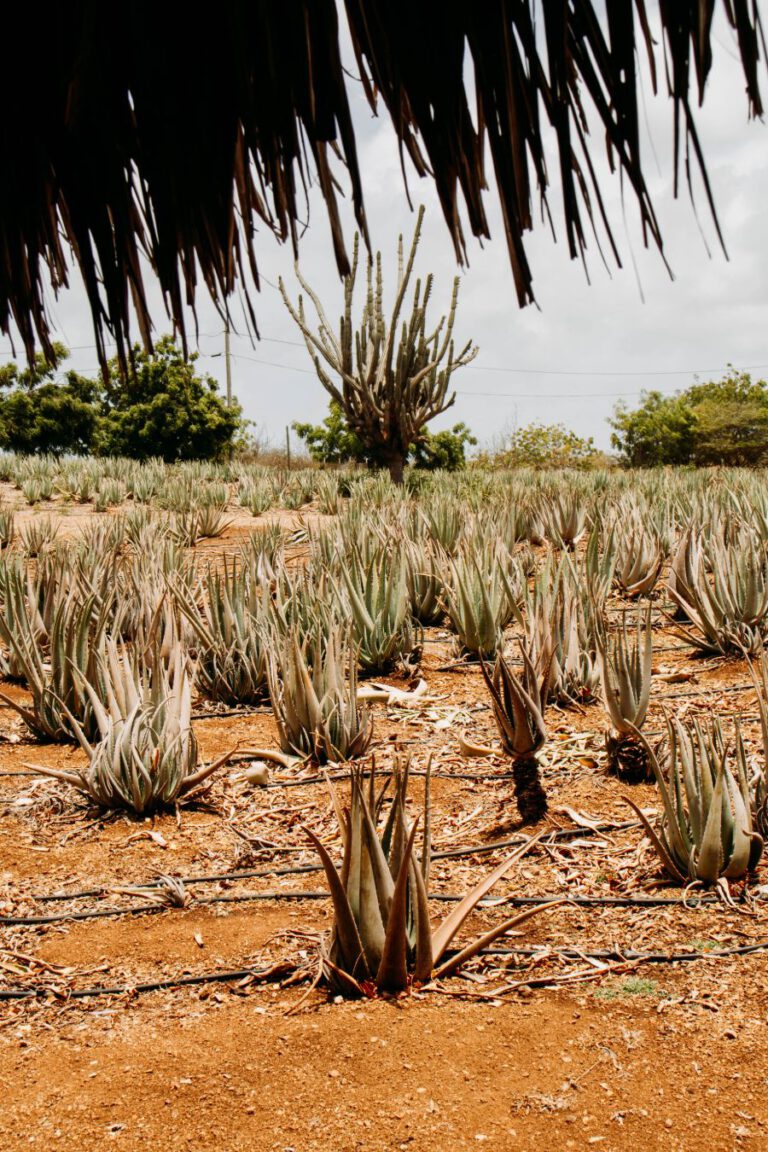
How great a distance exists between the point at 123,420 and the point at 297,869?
31.5 m

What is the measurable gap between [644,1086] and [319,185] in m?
1.76

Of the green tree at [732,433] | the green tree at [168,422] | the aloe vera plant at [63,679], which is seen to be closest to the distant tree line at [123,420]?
the green tree at [168,422]

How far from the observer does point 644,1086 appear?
1907 millimetres

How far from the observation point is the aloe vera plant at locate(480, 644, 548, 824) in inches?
140

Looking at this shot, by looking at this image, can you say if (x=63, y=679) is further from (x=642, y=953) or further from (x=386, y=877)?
(x=642, y=953)

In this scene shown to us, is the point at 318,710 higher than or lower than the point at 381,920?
higher

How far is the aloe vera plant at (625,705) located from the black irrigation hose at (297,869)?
49 cm

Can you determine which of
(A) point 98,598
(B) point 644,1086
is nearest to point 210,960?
(B) point 644,1086

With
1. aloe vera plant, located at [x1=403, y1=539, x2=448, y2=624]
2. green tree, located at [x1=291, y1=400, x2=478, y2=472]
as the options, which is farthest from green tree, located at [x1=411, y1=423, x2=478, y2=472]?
aloe vera plant, located at [x1=403, y1=539, x2=448, y2=624]

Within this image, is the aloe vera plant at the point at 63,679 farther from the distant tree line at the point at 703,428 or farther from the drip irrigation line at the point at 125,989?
the distant tree line at the point at 703,428

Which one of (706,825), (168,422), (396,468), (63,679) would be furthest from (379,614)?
(168,422)

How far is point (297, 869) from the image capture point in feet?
10.0

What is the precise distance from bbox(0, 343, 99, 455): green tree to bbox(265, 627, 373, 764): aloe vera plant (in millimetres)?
31328

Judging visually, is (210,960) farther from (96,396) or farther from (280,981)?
(96,396)
